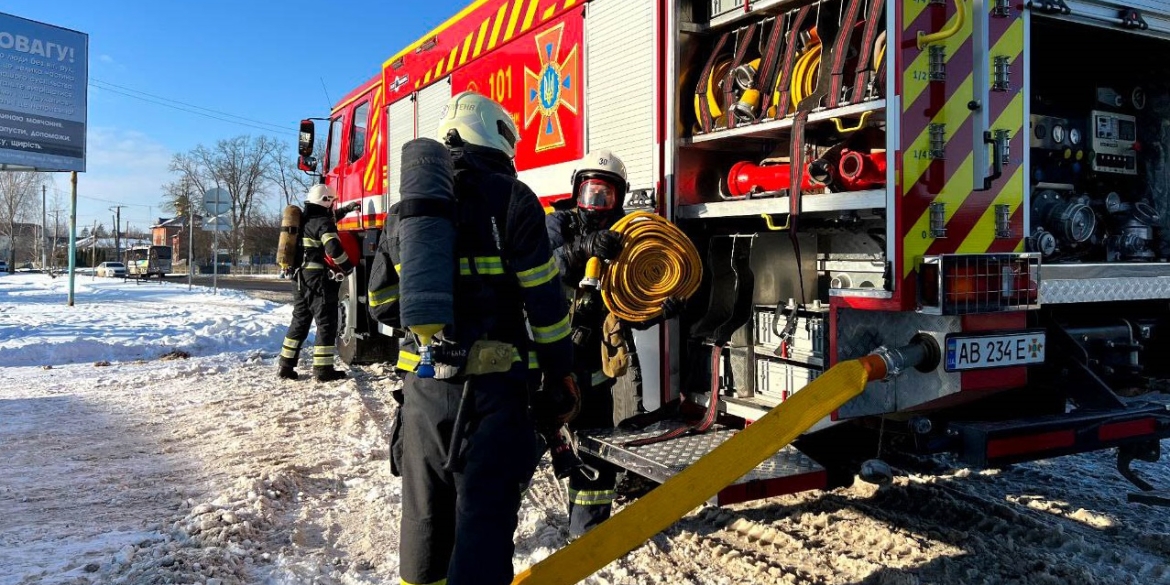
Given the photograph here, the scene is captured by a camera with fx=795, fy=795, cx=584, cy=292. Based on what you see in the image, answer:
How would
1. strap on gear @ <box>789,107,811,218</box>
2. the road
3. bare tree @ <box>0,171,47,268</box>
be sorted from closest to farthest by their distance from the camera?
strap on gear @ <box>789,107,811,218</box>, the road, bare tree @ <box>0,171,47,268</box>

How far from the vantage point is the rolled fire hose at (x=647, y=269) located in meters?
3.96

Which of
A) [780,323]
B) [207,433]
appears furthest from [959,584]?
[207,433]

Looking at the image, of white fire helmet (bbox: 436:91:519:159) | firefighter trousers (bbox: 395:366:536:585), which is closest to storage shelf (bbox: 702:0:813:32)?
white fire helmet (bbox: 436:91:519:159)

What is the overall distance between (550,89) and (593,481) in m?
2.57

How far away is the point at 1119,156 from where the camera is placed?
15.1ft

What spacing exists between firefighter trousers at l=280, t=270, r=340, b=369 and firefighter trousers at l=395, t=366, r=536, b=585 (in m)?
5.82

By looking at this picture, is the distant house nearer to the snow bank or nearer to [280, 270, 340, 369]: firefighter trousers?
the snow bank

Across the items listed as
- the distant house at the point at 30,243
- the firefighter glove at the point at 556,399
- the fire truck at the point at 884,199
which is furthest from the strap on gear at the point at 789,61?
the distant house at the point at 30,243

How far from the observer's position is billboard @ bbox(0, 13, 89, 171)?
1772 cm

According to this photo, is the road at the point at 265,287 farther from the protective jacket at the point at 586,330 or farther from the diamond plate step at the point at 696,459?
the diamond plate step at the point at 696,459

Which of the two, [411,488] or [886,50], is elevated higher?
[886,50]

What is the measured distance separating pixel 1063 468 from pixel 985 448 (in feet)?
7.34

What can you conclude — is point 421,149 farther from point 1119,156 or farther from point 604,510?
point 1119,156

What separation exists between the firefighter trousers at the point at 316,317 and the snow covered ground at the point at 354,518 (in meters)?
1.54
